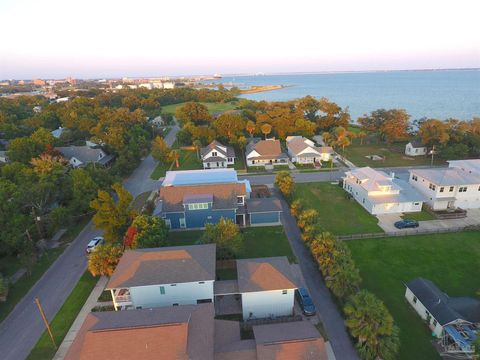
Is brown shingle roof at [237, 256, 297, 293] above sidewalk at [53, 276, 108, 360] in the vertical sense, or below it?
above

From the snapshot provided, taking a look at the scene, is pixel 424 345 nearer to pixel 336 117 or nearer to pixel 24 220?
pixel 24 220

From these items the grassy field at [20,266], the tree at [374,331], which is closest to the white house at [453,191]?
the tree at [374,331]

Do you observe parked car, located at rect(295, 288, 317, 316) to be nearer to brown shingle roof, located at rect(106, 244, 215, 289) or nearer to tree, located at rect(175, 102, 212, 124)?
brown shingle roof, located at rect(106, 244, 215, 289)

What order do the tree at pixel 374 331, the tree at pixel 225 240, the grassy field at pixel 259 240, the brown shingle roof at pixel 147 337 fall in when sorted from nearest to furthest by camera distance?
the brown shingle roof at pixel 147 337, the tree at pixel 374 331, the tree at pixel 225 240, the grassy field at pixel 259 240

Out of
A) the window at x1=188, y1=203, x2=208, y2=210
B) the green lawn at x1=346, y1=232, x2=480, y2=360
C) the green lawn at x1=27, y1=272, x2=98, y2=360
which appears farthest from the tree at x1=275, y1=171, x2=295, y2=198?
Result: the green lawn at x1=27, y1=272, x2=98, y2=360

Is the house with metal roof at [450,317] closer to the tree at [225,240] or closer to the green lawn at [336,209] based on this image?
the green lawn at [336,209]
